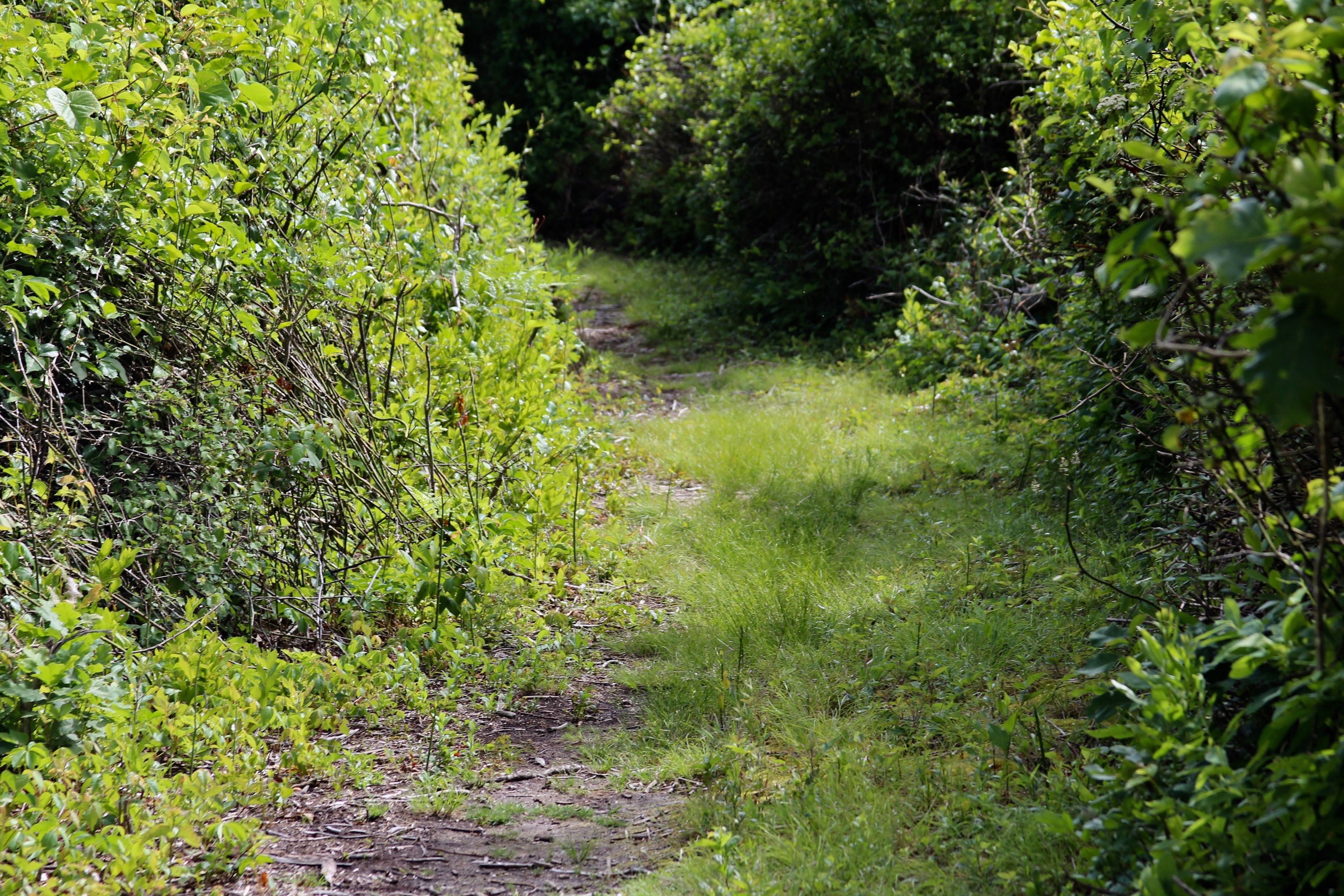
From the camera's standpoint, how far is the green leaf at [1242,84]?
1.55m

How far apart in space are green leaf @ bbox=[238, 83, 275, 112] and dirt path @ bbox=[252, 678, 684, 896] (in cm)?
220

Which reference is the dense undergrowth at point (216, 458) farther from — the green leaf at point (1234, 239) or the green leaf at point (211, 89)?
the green leaf at point (1234, 239)

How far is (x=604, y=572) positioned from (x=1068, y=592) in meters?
2.06

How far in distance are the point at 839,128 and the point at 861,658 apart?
Result: 6.74 metres

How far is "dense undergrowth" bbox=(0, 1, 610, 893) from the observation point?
8.43 feet

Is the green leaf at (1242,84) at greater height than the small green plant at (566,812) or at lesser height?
greater

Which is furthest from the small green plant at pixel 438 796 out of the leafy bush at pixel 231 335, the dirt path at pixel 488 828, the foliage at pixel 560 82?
the foliage at pixel 560 82

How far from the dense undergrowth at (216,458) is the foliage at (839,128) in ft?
16.2

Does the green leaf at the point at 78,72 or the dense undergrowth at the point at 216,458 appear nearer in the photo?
the dense undergrowth at the point at 216,458

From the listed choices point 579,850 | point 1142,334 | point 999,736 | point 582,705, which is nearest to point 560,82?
point 582,705

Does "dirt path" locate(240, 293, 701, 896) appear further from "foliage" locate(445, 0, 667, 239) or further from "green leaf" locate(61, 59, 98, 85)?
"foliage" locate(445, 0, 667, 239)

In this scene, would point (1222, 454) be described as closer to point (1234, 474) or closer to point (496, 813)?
point (1234, 474)

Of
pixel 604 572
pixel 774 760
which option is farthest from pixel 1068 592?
pixel 604 572

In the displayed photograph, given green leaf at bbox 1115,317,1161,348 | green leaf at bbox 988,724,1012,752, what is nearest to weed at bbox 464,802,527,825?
green leaf at bbox 988,724,1012,752
